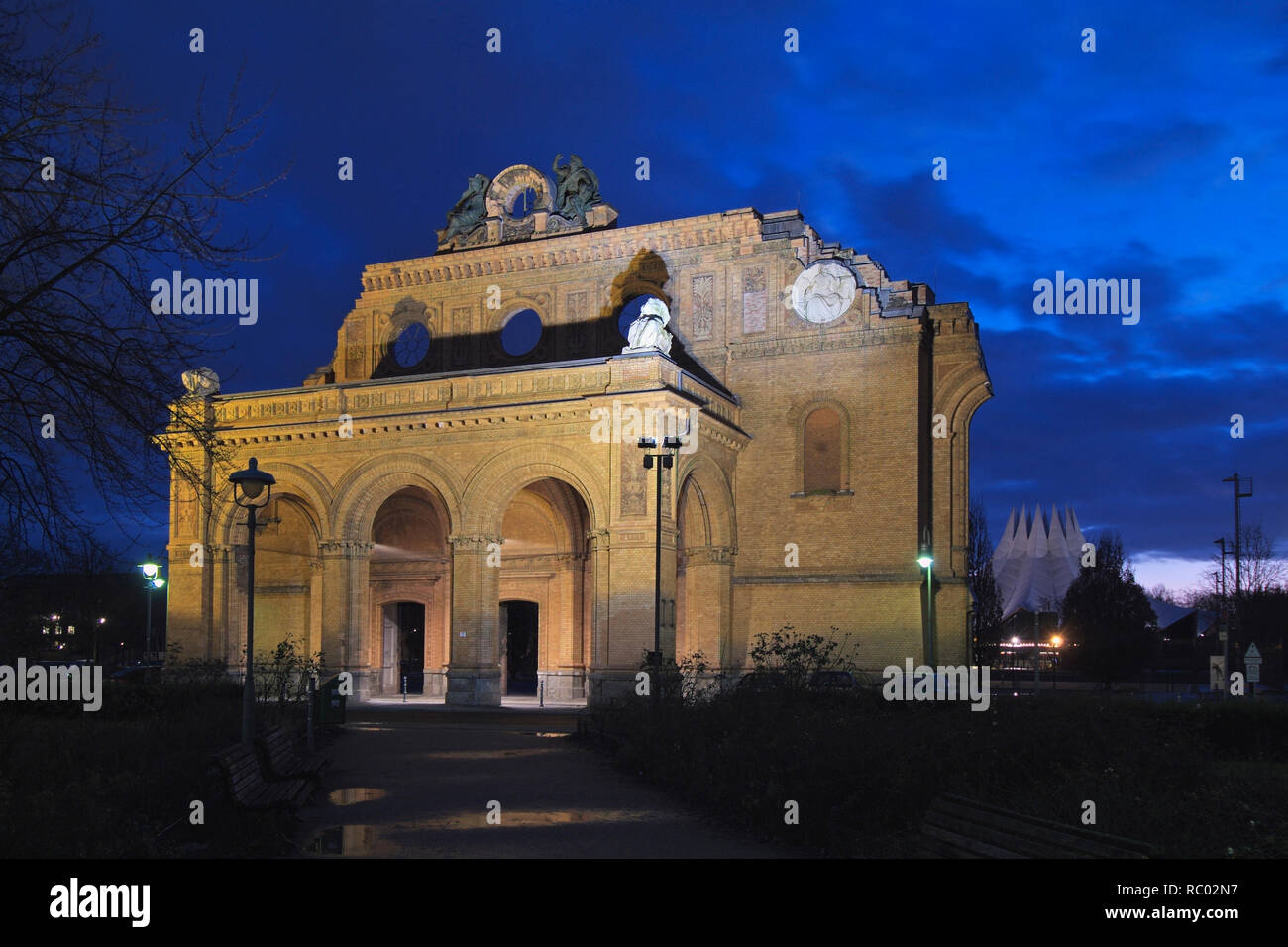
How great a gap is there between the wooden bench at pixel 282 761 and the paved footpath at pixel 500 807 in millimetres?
291

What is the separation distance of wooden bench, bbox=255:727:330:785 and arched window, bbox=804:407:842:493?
20.6 m

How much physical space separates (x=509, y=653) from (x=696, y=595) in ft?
28.7

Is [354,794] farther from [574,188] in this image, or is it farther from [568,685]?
[574,188]

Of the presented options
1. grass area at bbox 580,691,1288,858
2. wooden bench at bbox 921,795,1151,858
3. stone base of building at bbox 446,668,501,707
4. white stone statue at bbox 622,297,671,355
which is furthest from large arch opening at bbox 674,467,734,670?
wooden bench at bbox 921,795,1151,858

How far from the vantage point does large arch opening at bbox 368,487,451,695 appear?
1574 inches

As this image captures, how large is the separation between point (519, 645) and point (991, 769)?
2906 centimetres

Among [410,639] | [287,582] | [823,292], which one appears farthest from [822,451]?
[287,582]

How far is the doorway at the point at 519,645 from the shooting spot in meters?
40.7

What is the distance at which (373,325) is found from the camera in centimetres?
4203

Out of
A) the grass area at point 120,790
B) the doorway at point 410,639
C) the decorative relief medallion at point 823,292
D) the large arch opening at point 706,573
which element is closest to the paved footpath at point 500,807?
the grass area at point 120,790

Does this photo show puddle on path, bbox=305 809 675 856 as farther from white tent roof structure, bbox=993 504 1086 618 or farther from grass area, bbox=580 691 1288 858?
white tent roof structure, bbox=993 504 1086 618

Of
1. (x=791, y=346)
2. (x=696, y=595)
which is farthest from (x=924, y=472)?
(x=696, y=595)

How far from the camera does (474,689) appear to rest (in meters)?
32.5
